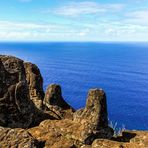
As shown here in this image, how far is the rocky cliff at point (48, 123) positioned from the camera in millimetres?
25478

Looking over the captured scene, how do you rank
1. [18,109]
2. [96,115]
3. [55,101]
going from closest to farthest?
[96,115], [18,109], [55,101]

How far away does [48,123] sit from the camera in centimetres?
3178

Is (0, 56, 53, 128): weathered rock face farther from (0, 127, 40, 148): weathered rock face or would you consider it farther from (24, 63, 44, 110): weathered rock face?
(0, 127, 40, 148): weathered rock face

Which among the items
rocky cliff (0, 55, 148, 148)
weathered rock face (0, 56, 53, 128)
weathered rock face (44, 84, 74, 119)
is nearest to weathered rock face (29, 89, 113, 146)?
rocky cliff (0, 55, 148, 148)

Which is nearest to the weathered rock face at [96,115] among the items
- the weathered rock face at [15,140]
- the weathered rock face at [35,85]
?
the weathered rock face at [15,140]

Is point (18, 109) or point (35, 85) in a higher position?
point (35, 85)

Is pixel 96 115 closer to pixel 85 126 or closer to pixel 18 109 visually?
pixel 85 126

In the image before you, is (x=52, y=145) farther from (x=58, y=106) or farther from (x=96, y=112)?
(x=58, y=106)

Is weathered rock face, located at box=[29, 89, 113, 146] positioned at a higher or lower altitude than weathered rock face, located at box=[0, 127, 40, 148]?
lower

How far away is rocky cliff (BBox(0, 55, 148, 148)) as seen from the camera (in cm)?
2548

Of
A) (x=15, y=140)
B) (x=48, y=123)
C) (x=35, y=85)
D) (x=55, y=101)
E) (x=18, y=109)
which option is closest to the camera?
(x=15, y=140)

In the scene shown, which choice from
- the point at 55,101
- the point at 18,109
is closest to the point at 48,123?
the point at 18,109

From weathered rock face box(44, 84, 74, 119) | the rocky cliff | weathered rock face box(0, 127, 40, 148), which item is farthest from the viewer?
weathered rock face box(44, 84, 74, 119)

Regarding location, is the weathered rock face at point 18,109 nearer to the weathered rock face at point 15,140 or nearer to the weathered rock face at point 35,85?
the weathered rock face at point 35,85
